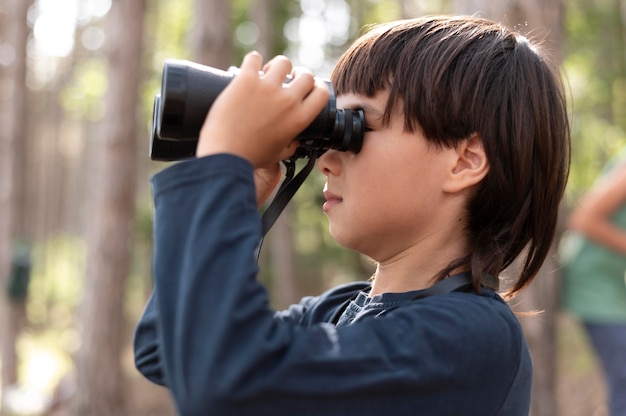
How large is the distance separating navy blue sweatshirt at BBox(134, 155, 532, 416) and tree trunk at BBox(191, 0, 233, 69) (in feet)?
14.0

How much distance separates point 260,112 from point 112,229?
629cm

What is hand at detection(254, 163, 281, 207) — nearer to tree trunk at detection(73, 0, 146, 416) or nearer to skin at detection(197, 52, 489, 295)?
skin at detection(197, 52, 489, 295)

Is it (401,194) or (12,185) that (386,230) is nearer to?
(401,194)

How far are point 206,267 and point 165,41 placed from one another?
1286 centimetres

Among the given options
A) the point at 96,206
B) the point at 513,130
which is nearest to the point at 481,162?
the point at 513,130

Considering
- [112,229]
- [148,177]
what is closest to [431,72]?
[112,229]

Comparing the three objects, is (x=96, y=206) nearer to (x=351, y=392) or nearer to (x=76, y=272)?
(x=351, y=392)

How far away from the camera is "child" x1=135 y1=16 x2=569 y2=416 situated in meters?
1.07

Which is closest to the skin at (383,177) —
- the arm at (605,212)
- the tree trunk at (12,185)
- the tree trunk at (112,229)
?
the arm at (605,212)

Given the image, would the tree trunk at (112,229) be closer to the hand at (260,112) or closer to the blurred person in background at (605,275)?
the blurred person in background at (605,275)

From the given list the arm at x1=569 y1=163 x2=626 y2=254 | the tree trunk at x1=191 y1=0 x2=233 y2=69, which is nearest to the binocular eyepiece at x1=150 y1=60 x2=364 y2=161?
the arm at x1=569 y1=163 x2=626 y2=254

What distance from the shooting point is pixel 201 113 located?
1217mm

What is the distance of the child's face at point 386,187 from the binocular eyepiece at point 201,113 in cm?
4

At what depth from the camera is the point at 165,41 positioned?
13.4 metres
